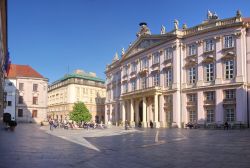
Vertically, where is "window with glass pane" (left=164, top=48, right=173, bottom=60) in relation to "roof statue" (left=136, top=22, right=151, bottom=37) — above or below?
below

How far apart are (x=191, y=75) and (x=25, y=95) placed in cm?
4496

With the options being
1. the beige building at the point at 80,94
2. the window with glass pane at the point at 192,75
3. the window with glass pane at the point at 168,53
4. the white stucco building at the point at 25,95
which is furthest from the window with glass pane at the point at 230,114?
the beige building at the point at 80,94

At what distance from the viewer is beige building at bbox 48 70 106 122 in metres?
113

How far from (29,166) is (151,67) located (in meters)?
57.0

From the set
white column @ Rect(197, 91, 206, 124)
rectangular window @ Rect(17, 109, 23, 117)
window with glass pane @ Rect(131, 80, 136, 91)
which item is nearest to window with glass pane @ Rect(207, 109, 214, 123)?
white column @ Rect(197, 91, 206, 124)

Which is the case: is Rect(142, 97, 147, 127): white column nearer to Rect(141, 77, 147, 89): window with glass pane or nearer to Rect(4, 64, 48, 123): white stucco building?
Rect(141, 77, 147, 89): window with glass pane

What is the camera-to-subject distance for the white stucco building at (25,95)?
8200cm

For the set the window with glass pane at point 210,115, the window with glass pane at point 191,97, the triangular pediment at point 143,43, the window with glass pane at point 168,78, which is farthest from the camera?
the triangular pediment at point 143,43

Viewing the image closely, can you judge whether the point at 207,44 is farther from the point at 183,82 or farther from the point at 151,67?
the point at 151,67

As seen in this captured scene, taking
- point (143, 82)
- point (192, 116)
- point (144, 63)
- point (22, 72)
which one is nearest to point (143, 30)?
point (144, 63)

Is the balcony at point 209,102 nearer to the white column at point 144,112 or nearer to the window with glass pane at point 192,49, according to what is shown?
the window with glass pane at point 192,49

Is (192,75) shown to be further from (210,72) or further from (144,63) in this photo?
(144,63)

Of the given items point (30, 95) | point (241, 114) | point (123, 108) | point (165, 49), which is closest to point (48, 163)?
point (241, 114)

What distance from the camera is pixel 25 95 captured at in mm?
84500
